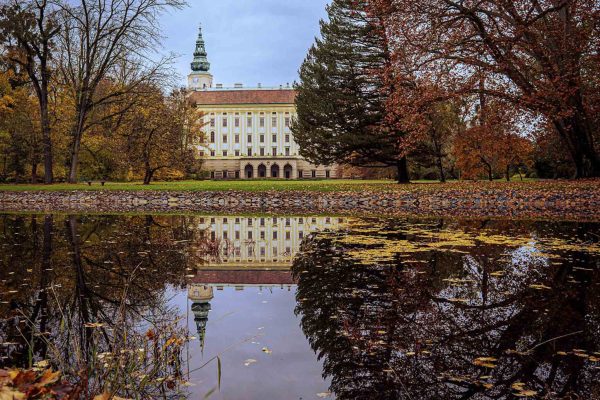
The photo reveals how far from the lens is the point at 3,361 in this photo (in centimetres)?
329

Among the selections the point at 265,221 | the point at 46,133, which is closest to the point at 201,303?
the point at 265,221

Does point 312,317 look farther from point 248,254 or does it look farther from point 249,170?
point 249,170

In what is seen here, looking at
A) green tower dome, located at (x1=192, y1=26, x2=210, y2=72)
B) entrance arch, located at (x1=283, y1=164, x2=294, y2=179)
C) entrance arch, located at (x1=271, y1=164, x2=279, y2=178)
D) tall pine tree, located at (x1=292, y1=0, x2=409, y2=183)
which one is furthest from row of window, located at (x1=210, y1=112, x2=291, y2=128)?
tall pine tree, located at (x1=292, y1=0, x2=409, y2=183)

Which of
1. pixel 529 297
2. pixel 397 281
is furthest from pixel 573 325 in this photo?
pixel 397 281

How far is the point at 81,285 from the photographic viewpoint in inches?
214

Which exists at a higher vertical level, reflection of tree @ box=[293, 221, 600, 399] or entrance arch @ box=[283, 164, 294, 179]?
entrance arch @ box=[283, 164, 294, 179]

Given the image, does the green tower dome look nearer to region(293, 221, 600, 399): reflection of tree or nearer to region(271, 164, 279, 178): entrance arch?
region(271, 164, 279, 178): entrance arch

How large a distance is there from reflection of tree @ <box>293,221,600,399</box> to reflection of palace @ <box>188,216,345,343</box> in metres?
0.52

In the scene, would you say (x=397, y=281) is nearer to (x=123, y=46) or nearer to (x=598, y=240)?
(x=598, y=240)

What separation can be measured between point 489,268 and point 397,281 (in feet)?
4.69

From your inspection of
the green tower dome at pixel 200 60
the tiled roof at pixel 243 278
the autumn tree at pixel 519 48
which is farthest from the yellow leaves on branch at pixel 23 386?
the green tower dome at pixel 200 60

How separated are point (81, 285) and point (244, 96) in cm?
7930

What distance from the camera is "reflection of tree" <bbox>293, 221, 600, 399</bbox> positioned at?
9.91 ft

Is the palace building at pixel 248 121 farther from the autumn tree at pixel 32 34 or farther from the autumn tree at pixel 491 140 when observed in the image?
the autumn tree at pixel 32 34
